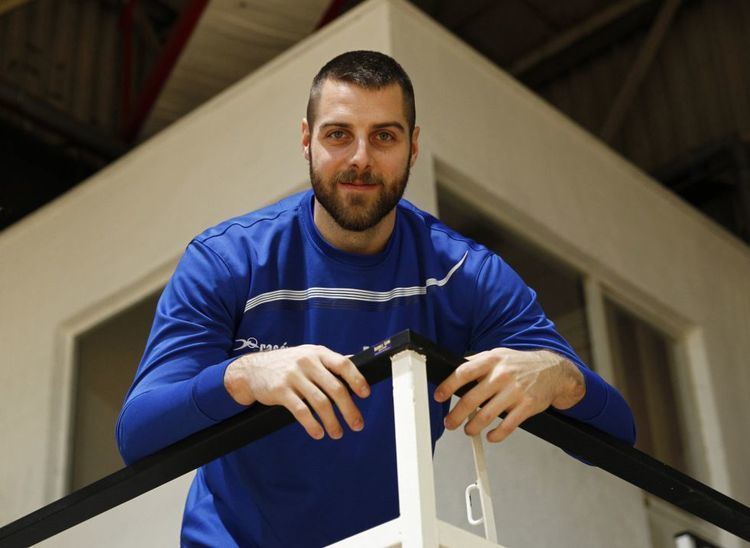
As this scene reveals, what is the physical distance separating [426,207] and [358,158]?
2.54m

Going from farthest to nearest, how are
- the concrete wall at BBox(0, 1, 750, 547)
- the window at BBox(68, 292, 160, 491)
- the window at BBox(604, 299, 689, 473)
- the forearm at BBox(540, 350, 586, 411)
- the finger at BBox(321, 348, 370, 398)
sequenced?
1. the window at BBox(604, 299, 689, 473)
2. the window at BBox(68, 292, 160, 491)
3. the concrete wall at BBox(0, 1, 750, 547)
4. the forearm at BBox(540, 350, 586, 411)
5. the finger at BBox(321, 348, 370, 398)

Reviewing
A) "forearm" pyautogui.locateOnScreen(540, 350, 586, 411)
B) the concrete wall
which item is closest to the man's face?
"forearm" pyautogui.locateOnScreen(540, 350, 586, 411)

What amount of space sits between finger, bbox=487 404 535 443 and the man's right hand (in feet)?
0.73

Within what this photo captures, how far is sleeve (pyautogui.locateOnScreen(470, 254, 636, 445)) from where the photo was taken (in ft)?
7.29

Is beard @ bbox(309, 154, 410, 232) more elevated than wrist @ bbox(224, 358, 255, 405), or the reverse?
beard @ bbox(309, 154, 410, 232)

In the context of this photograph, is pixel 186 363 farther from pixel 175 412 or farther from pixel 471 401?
pixel 471 401

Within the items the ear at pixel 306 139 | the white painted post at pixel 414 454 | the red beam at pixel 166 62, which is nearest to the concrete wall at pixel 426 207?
the red beam at pixel 166 62

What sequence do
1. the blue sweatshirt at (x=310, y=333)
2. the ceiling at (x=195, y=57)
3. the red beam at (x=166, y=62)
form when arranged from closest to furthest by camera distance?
the blue sweatshirt at (x=310, y=333) < the red beam at (x=166, y=62) < the ceiling at (x=195, y=57)

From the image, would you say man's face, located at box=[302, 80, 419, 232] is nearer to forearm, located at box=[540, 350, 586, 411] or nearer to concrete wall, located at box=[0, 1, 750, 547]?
forearm, located at box=[540, 350, 586, 411]

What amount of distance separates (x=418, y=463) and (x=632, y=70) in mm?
8573

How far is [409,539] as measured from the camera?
1639 mm

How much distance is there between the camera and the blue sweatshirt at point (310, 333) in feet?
7.21

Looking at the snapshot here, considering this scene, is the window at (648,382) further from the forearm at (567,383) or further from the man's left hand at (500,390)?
the man's left hand at (500,390)

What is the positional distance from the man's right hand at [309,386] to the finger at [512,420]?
22 centimetres
